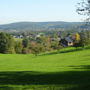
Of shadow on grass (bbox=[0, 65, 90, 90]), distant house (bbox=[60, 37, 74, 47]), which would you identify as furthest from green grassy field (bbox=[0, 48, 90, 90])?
distant house (bbox=[60, 37, 74, 47])

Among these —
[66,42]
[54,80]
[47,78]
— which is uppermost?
[54,80]

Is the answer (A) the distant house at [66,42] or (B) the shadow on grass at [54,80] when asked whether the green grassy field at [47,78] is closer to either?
(B) the shadow on grass at [54,80]

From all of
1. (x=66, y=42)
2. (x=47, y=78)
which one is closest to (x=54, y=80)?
(x=47, y=78)

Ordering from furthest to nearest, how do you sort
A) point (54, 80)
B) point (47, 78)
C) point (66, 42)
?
1. point (66, 42)
2. point (47, 78)
3. point (54, 80)

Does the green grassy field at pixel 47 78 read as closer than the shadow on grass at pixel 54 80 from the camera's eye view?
Yes

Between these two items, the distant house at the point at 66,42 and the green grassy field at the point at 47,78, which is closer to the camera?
the green grassy field at the point at 47,78

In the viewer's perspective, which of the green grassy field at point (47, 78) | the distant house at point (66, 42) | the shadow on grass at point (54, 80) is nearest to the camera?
the green grassy field at point (47, 78)

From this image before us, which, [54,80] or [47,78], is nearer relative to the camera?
[54,80]

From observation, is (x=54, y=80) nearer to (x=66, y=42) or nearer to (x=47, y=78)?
(x=47, y=78)

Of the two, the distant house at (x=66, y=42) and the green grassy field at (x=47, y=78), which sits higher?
the green grassy field at (x=47, y=78)

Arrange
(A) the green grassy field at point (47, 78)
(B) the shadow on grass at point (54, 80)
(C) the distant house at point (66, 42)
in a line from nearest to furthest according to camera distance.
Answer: (A) the green grassy field at point (47, 78) < (B) the shadow on grass at point (54, 80) < (C) the distant house at point (66, 42)

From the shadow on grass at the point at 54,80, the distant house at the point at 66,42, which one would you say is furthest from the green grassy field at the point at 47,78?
the distant house at the point at 66,42

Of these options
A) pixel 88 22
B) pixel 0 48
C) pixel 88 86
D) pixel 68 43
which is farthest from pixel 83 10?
pixel 68 43

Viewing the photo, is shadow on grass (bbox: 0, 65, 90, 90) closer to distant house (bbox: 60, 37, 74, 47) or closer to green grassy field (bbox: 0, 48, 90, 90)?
green grassy field (bbox: 0, 48, 90, 90)
